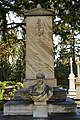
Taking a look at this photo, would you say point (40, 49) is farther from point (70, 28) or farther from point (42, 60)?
point (70, 28)

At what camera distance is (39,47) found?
27.6 ft

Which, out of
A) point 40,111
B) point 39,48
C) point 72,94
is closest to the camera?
point 40,111

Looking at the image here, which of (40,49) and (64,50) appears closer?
(40,49)

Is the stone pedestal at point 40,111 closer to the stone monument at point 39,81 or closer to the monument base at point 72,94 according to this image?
the stone monument at point 39,81

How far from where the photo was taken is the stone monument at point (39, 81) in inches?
293

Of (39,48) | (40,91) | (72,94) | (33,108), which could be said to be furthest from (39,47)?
(72,94)

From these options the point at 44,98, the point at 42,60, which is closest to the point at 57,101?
the point at 44,98

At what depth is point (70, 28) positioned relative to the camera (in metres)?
14.0

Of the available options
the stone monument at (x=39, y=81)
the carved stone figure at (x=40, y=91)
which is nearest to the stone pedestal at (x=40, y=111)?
the stone monument at (x=39, y=81)

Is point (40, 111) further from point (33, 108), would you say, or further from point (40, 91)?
point (40, 91)

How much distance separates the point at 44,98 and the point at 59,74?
79.8 feet

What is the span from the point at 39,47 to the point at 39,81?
4.60ft

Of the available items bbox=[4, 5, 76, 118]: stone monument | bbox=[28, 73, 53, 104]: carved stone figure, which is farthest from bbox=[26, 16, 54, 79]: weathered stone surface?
bbox=[28, 73, 53, 104]: carved stone figure

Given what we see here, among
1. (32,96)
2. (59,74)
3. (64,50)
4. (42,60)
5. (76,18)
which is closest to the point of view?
(32,96)
